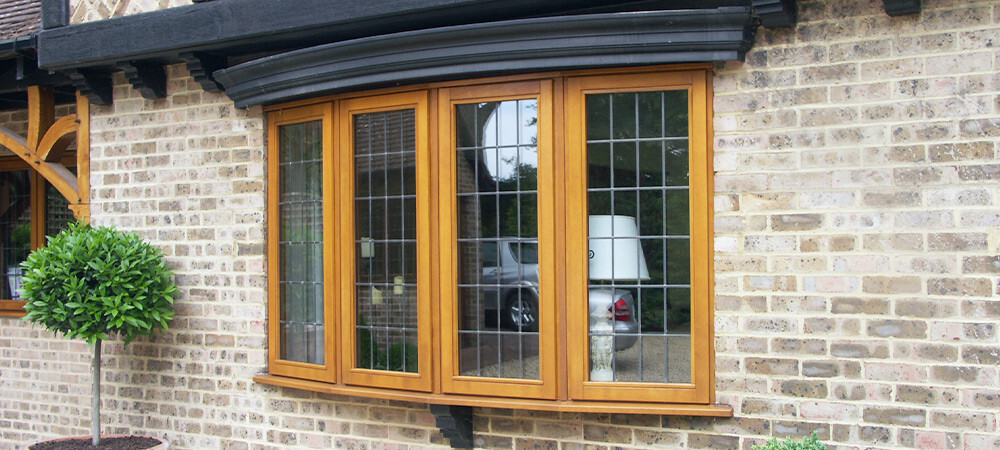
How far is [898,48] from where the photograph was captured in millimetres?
4051

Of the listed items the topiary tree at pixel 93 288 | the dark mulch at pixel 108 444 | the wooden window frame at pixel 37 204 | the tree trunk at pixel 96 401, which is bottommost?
the dark mulch at pixel 108 444

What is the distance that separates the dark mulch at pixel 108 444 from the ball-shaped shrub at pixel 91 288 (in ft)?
2.49

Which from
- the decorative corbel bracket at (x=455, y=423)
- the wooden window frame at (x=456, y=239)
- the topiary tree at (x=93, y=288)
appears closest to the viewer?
the wooden window frame at (x=456, y=239)

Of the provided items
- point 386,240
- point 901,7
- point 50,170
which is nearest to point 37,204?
point 50,170

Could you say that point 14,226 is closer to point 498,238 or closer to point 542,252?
point 498,238

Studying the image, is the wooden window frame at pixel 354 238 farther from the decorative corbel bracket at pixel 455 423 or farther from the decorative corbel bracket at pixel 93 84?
the decorative corbel bracket at pixel 93 84

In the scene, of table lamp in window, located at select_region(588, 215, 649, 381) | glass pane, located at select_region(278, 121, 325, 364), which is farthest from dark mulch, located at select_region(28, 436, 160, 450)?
table lamp in window, located at select_region(588, 215, 649, 381)

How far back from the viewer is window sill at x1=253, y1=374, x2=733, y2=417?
14.3 feet

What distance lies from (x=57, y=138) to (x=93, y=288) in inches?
68.2

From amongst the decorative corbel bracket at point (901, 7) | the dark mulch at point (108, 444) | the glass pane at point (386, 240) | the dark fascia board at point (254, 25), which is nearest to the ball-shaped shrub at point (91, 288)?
the dark mulch at point (108, 444)

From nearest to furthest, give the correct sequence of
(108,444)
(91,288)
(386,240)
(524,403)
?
(524,403)
(386,240)
(91,288)
(108,444)

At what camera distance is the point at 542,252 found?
463cm

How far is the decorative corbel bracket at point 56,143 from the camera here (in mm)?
6457

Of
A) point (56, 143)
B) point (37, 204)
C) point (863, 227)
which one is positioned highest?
point (56, 143)
